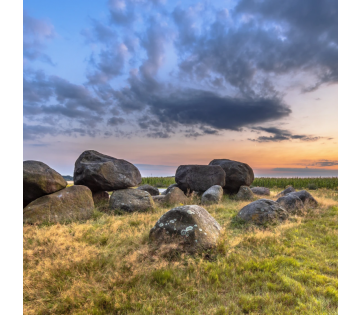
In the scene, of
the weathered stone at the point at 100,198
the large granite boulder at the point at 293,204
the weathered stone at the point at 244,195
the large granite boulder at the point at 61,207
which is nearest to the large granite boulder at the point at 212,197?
the weathered stone at the point at 244,195

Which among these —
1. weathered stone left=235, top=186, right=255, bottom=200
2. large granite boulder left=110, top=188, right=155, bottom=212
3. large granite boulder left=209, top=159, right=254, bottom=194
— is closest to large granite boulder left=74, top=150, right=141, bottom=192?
large granite boulder left=110, top=188, right=155, bottom=212

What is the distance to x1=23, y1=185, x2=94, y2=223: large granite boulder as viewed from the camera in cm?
861

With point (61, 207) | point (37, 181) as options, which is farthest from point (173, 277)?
point (37, 181)

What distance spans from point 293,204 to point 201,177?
7.09 metres

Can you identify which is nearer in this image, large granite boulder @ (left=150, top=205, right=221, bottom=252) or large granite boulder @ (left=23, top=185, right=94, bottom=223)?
large granite boulder @ (left=150, top=205, right=221, bottom=252)

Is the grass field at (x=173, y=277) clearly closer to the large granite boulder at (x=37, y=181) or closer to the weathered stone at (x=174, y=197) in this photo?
Answer: the large granite boulder at (x=37, y=181)

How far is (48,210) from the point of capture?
8.84 meters

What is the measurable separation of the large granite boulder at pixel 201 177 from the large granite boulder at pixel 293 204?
5.58m

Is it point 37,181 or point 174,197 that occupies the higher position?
point 37,181

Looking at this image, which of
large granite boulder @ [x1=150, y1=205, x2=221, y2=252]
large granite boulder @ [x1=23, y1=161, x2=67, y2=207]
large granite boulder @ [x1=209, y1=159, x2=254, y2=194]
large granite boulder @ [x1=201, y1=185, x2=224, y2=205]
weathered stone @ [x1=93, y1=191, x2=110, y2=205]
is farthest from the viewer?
large granite boulder @ [x1=209, y1=159, x2=254, y2=194]

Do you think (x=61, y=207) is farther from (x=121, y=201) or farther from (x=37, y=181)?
Result: (x=121, y=201)

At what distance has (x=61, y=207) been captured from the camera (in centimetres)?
921

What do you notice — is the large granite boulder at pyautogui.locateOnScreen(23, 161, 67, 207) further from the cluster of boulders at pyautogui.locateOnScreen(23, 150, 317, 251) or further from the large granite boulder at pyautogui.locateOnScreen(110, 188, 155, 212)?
the large granite boulder at pyautogui.locateOnScreen(110, 188, 155, 212)
